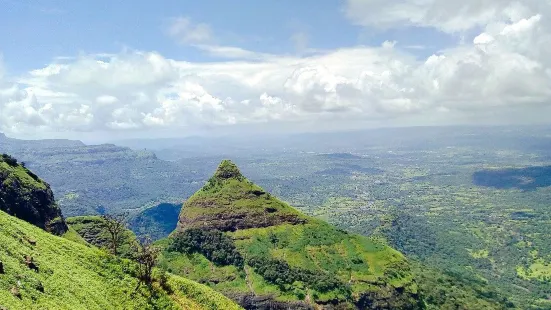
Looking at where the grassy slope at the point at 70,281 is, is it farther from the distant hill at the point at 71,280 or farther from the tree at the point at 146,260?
the tree at the point at 146,260

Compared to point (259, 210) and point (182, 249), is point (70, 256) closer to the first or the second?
point (182, 249)

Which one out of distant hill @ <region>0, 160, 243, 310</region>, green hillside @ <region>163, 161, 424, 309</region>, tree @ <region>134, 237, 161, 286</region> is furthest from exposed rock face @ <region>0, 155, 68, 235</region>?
tree @ <region>134, 237, 161, 286</region>

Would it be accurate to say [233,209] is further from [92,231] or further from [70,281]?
[70,281]

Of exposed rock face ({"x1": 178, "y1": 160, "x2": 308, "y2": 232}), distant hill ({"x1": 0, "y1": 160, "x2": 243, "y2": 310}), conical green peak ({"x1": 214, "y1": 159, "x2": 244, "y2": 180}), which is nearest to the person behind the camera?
distant hill ({"x1": 0, "y1": 160, "x2": 243, "y2": 310})

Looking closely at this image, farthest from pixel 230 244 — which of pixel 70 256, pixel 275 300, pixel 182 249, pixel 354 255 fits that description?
pixel 70 256

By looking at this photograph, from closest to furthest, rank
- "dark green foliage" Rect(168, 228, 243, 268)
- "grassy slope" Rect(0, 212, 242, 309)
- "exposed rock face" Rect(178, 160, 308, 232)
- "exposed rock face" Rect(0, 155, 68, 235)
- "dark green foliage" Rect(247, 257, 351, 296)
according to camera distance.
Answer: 1. "grassy slope" Rect(0, 212, 242, 309)
2. "exposed rock face" Rect(0, 155, 68, 235)
3. "dark green foliage" Rect(247, 257, 351, 296)
4. "dark green foliage" Rect(168, 228, 243, 268)
5. "exposed rock face" Rect(178, 160, 308, 232)


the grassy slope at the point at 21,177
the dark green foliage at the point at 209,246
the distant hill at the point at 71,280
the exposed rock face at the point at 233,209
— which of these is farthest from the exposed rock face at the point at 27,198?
the distant hill at the point at 71,280

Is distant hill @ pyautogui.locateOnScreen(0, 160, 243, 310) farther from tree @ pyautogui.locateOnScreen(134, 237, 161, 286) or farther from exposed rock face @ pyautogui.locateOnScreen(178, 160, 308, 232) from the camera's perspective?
exposed rock face @ pyautogui.locateOnScreen(178, 160, 308, 232)
